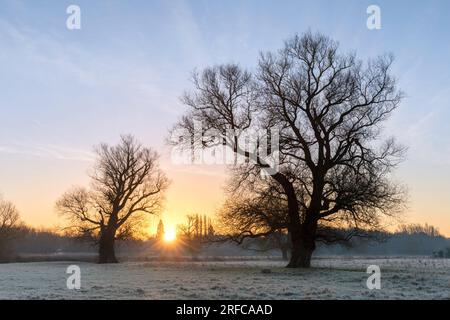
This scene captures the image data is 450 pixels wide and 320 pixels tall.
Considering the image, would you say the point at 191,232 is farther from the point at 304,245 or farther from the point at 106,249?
the point at 304,245

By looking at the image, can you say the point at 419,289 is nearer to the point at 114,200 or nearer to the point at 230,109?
the point at 230,109

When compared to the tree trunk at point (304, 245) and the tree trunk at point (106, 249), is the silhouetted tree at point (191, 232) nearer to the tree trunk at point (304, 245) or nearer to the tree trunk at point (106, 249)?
the tree trunk at point (106, 249)

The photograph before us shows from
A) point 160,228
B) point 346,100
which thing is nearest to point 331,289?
point 346,100

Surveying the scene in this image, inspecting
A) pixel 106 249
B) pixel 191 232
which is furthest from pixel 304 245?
pixel 191 232

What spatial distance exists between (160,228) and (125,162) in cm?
5588

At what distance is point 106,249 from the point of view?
49.6 m

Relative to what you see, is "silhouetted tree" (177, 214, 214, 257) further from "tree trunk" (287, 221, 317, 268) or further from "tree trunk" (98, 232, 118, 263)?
"tree trunk" (287, 221, 317, 268)

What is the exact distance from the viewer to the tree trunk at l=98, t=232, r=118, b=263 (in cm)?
4941

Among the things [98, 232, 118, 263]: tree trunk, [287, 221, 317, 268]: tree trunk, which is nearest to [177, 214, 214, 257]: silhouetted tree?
[98, 232, 118, 263]: tree trunk

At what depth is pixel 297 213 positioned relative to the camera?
100.0 feet

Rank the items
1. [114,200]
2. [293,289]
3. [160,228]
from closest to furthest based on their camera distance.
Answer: [293,289] < [114,200] < [160,228]

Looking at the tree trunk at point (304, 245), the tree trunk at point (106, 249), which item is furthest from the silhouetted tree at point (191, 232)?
the tree trunk at point (304, 245)

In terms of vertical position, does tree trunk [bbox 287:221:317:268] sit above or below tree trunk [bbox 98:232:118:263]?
above
